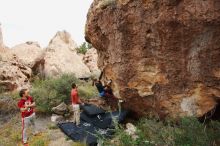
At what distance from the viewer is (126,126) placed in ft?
39.0

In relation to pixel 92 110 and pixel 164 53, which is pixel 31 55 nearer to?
pixel 92 110

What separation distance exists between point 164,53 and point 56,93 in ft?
23.7

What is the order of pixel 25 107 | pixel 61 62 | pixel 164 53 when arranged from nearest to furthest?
pixel 164 53, pixel 25 107, pixel 61 62

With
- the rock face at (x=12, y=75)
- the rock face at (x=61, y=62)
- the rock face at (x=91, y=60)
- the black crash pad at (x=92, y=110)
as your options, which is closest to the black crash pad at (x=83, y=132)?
the black crash pad at (x=92, y=110)

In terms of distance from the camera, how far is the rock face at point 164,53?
934 centimetres

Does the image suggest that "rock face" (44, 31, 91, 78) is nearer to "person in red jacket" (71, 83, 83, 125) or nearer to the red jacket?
"person in red jacket" (71, 83, 83, 125)

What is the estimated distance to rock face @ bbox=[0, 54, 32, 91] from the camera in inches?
727

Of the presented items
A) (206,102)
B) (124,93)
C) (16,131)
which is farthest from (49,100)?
(206,102)

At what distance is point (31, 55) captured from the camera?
24.6 m

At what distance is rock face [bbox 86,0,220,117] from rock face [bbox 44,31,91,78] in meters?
10.1

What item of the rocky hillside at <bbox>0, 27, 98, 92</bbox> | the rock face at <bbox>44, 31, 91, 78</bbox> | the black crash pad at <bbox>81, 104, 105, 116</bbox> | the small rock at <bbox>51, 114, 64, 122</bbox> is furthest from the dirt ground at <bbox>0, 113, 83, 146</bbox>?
the rock face at <bbox>44, 31, 91, 78</bbox>

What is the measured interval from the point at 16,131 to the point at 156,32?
244 inches

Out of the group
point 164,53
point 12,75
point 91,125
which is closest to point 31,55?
point 12,75

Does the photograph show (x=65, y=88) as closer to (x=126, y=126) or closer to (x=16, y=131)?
(x=16, y=131)
